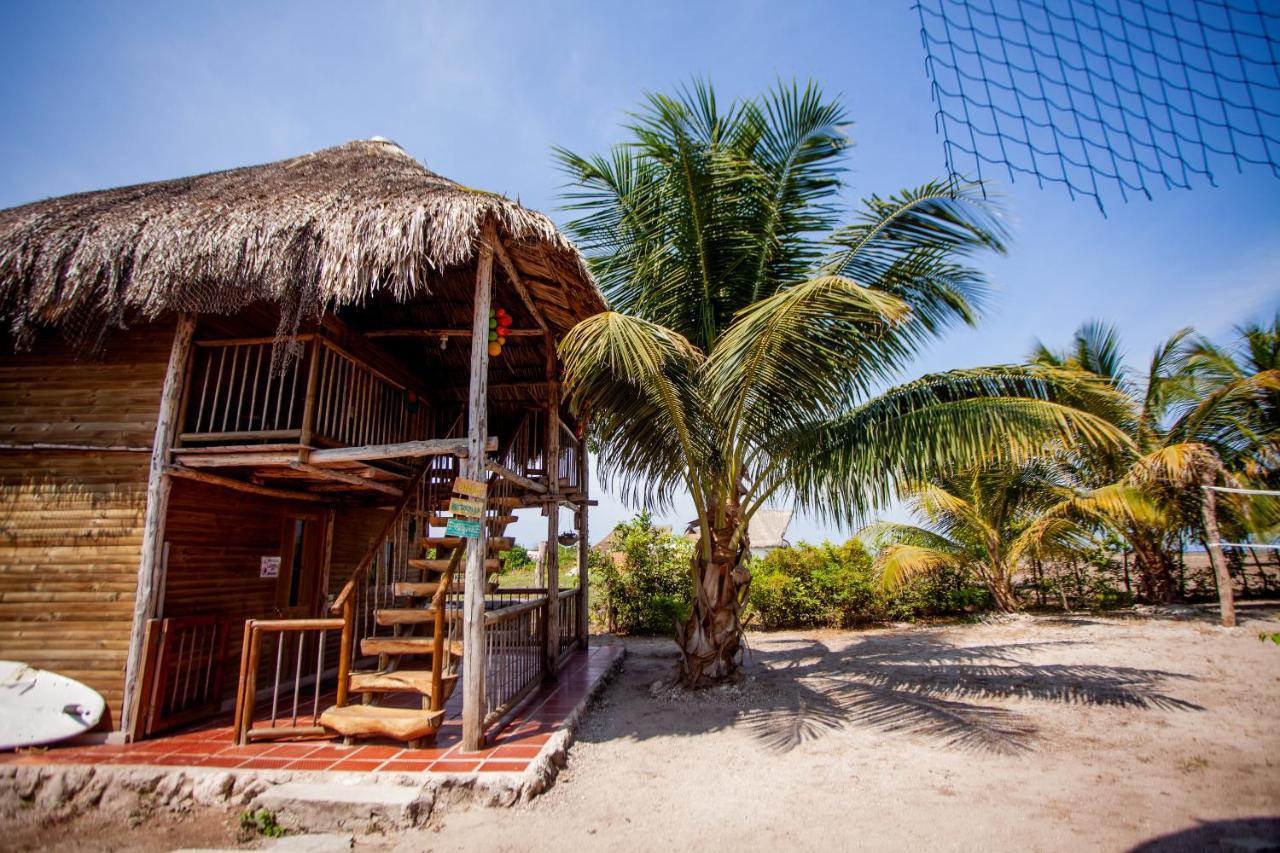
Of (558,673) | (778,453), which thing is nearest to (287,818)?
(558,673)

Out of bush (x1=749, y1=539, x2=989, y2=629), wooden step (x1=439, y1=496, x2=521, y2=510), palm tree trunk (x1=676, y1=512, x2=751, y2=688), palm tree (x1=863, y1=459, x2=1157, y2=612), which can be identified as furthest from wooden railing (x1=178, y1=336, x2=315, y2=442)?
palm tree (x1=863, y1=459, x2=1157, y2=612)

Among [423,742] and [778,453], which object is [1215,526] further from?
[423,742]

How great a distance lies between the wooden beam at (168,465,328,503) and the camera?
4.77 meters

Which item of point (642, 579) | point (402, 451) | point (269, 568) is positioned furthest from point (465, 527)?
point (642, 579)

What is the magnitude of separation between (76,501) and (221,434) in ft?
4.72

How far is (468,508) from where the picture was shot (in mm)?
4266

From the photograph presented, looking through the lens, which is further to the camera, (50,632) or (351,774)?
(50,632)

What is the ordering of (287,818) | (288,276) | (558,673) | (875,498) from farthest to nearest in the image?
(558,673)
(875,498)
(288,276)
(287,818)

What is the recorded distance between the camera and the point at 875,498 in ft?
17.6

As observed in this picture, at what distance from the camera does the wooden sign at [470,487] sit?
4.25m

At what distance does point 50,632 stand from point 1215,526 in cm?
1333

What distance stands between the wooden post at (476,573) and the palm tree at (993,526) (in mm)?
8179

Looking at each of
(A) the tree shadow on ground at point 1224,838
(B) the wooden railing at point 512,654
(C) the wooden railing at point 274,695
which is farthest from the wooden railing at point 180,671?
(A) the tree shadow on ground at point 1224,838

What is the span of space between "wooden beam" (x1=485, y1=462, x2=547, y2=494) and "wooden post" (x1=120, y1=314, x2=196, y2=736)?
106 inches
